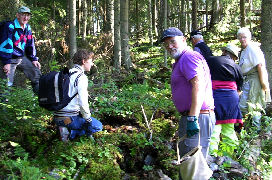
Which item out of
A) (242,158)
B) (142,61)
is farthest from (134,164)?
(142,61)

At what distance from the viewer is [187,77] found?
10.1 feet

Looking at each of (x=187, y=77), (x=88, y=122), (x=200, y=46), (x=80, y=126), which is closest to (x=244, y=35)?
(x=200, y=46)

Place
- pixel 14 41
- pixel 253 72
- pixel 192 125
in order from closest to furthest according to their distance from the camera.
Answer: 1. pixel 192 125
2. pixel 14 41
3. pixel 253 72

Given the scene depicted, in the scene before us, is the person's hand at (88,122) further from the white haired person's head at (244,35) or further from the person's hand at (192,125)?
the white haired person's head at (244,35)

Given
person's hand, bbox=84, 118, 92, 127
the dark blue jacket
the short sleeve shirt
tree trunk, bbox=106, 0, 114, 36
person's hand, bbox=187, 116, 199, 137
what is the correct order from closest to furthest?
1. person's hand, bbox=187, 116, 199, 137
2. person's hand, bbox=84, 118, 92, 127
3. the dark blue jacket
4. the short sleeve shirt
5. tree trunk, bbox=106, 0, 114, 36

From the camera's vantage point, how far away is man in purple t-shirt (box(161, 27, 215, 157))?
3051 mm

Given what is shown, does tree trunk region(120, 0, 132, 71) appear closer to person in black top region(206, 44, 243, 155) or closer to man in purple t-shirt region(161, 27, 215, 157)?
person in black top region(206, 44, 243, 155)

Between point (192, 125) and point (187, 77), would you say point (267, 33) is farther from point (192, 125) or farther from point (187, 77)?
point (192, 125)

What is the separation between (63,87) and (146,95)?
11.2 ft

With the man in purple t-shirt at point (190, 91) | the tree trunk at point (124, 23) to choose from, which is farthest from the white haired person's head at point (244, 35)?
the tree trunk at point (124, 23)

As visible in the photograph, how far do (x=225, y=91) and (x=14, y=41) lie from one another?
4.35 m

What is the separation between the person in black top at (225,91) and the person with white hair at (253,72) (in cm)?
76

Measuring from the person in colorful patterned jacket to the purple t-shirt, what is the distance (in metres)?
3.36

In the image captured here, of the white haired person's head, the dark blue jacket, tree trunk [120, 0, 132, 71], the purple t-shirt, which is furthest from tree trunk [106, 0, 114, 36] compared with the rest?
the purple t-shirt
